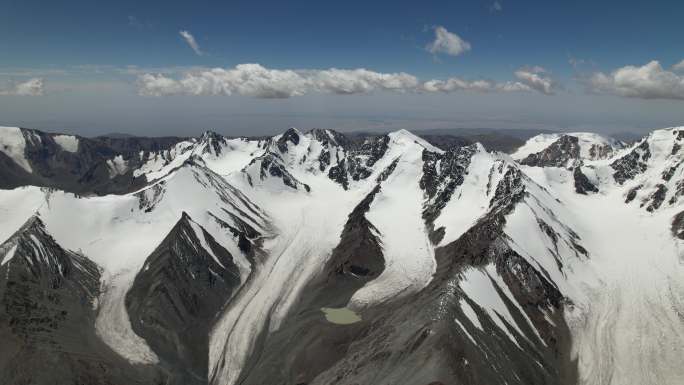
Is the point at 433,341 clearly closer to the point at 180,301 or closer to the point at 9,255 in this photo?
the point at 180,301

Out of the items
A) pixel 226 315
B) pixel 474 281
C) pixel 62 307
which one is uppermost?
pixel 474 281

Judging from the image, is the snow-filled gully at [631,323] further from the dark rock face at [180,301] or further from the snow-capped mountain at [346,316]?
the dark rock face at [180,301]

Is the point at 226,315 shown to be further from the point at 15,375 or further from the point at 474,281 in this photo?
the point at 474,281

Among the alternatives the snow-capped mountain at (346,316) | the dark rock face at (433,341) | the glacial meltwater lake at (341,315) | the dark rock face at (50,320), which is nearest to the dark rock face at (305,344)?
the dark rock face at (433,341)

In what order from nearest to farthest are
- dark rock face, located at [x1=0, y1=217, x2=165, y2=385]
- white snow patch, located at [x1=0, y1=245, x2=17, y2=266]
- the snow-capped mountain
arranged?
dark rock face, located at [x1=0, y1=217, x2=165, y2=385] < the snow-capped mountain < white snow patch, located at [x1=0, y1=245, x2=17, y2=266]

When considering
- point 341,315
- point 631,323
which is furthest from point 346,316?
point 631,323

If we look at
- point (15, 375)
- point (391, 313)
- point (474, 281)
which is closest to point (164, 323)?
point (15, 375)

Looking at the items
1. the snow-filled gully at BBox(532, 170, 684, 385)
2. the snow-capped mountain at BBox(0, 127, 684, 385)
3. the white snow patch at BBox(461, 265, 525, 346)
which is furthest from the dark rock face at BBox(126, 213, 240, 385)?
the snow-filled gully at BBox(532, 170, 684, 385)

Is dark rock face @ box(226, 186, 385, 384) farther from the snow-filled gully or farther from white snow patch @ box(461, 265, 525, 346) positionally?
the snow-filled gully
